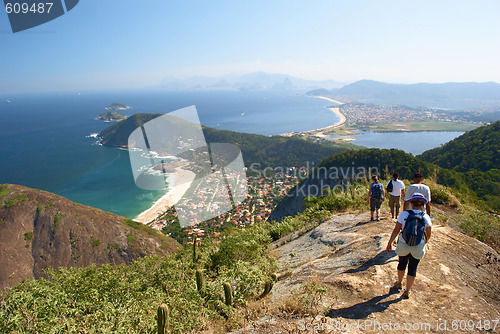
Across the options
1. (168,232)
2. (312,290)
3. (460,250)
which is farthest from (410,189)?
(168,232)

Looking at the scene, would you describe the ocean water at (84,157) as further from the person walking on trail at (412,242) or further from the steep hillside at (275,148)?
the person walking on trail at (412,242)

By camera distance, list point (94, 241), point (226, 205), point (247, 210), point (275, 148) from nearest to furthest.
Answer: point (94, 241)
point (226, 205)
point (247, 210)
point (275, 148)

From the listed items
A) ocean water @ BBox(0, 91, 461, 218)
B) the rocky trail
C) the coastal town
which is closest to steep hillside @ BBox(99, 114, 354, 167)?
the coastal town

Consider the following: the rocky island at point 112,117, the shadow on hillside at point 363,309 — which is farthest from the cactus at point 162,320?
the rocky island at point 112,117

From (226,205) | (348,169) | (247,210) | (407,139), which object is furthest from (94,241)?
(407,139)

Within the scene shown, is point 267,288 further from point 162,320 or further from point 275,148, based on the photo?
point 275,148

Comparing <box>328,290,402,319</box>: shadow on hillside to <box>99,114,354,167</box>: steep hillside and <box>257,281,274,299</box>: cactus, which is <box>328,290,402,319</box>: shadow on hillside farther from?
<box>99,114,354,167</box>: steep hillside

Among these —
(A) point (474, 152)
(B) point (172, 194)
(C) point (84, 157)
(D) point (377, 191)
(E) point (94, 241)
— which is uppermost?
(D) point (377, 191)

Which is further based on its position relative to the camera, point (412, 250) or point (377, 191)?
point (377, 191)
